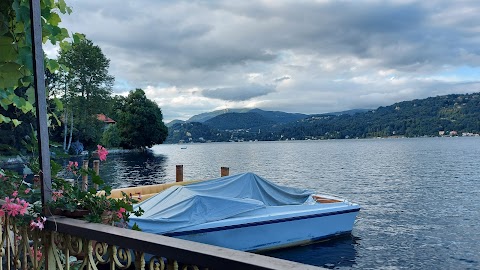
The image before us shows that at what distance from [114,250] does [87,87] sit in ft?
181

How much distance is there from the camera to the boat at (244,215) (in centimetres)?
1088

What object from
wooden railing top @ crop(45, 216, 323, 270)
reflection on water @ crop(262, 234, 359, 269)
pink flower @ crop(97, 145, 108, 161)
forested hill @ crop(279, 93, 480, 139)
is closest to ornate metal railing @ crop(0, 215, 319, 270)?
wooden railing top @ crop(45, 216, 323, 270)

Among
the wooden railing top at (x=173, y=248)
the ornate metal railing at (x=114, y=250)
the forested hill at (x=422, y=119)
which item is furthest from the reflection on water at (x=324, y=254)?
the forested hill at (x=422, y=119)

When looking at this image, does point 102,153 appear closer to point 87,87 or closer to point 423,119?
point 87,87

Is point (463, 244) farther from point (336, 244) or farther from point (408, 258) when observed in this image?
point (336, 244)

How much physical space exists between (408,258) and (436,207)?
1073 cm

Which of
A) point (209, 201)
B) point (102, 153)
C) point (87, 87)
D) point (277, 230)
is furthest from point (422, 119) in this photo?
point (102, 153)

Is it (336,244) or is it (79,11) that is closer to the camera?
(79,11)

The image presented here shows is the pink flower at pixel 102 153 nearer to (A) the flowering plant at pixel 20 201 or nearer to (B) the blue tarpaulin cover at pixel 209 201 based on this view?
(A) the flowering plant at pixel 20 201

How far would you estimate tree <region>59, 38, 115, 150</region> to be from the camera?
52.9 meters

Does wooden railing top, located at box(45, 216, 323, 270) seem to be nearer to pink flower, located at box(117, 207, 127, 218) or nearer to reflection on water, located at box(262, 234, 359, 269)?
pink flower, located at box(117, 207, 127, 218)

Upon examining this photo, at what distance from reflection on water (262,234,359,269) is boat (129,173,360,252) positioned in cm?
25

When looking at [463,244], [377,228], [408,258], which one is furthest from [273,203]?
[463,244]

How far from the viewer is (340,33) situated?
3294cm
